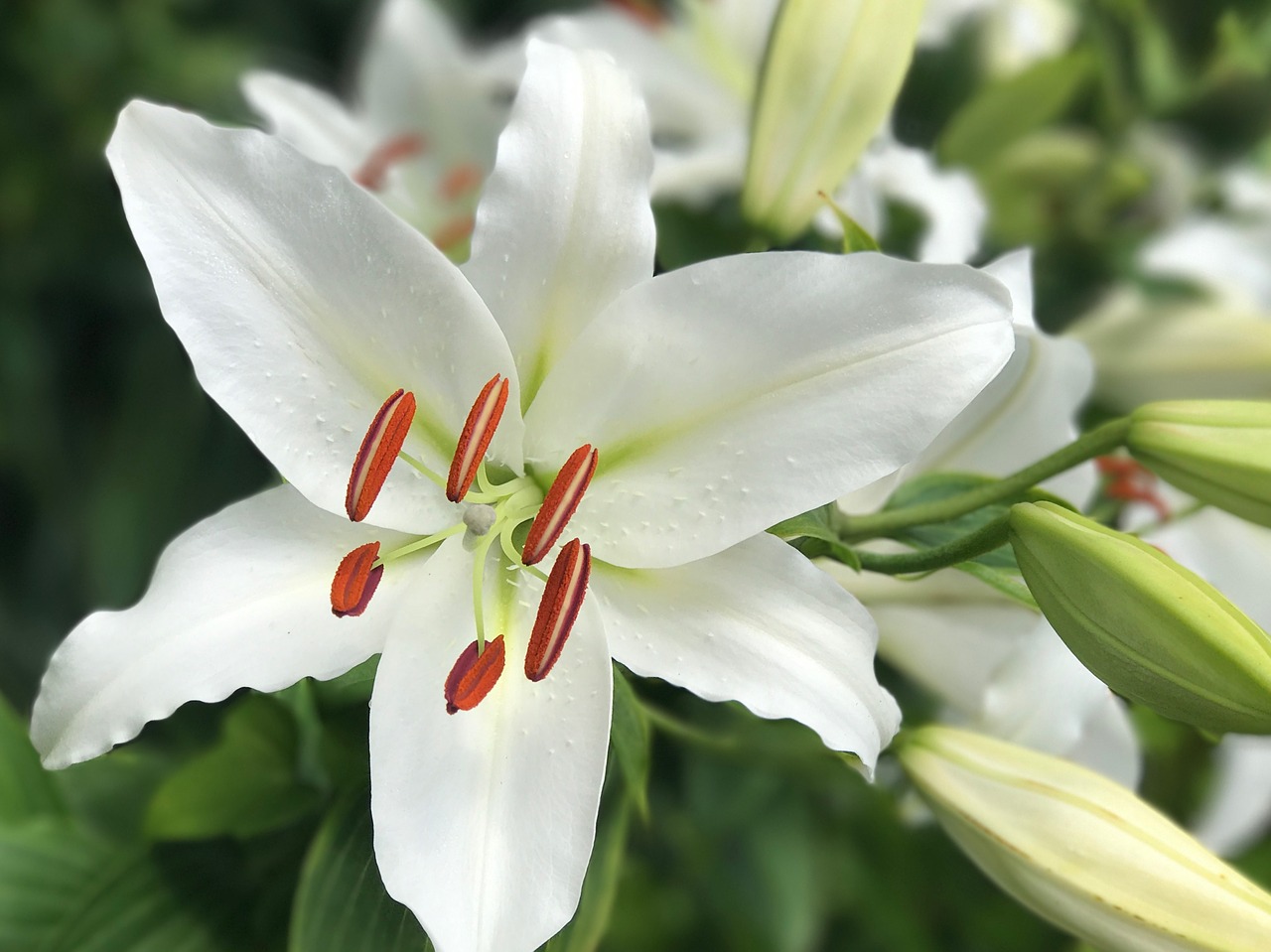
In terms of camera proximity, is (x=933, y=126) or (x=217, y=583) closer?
(x=217, y=583)

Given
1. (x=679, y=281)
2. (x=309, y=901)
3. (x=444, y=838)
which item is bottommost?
(x=309, y=901)

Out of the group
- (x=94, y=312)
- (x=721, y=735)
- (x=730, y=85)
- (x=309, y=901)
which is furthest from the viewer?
(x=94, y=312)

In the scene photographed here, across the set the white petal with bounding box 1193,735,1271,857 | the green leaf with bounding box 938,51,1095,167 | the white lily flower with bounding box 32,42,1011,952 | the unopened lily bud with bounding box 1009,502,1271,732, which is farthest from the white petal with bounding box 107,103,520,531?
the white petal with bounding box 1193,735,1271,857

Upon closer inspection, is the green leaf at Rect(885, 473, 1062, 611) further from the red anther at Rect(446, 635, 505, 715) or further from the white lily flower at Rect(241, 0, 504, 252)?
the white lily flower at Rect(241, 0, 504, 252)

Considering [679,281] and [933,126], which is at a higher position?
[679,281]

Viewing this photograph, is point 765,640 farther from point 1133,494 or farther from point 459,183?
point 459,183

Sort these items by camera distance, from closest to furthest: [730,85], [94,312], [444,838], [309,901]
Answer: [444,838] < [309,901] < [730,85] < [94,312]

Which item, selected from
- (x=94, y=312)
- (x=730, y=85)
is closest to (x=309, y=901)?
(x=730, y=85)

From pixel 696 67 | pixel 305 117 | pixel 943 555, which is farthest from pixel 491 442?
pixel 696 67

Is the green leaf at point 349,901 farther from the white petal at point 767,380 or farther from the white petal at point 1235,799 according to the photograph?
the white petal at point 1235,799

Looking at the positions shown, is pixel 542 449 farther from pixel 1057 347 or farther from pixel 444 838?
pixel 1057 347
